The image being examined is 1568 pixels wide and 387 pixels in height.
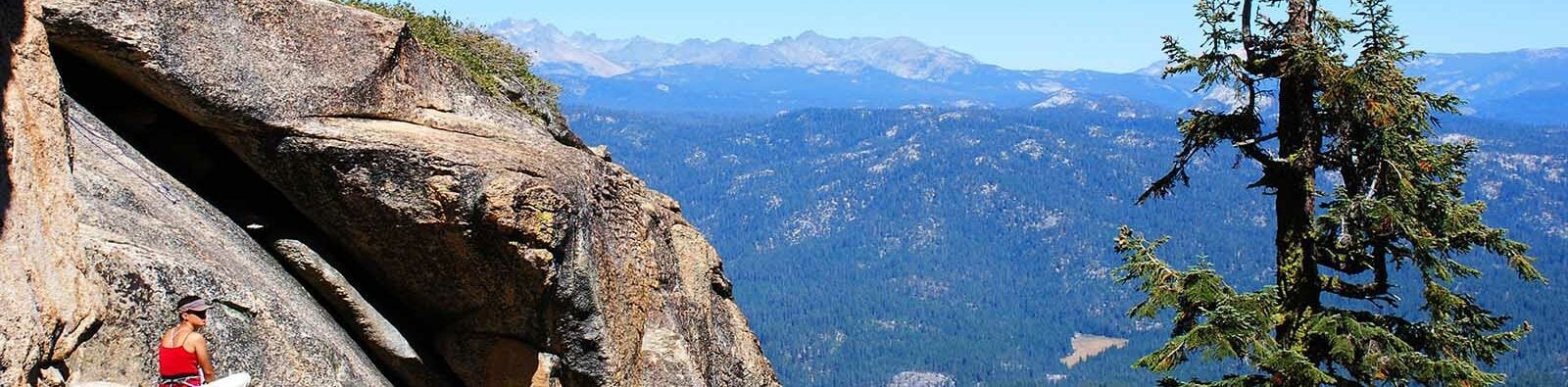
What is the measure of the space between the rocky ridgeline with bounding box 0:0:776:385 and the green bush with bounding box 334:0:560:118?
5228 millimetres

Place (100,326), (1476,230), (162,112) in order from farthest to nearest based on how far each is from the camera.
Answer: (1476,230) < (162,112) < (100,326)

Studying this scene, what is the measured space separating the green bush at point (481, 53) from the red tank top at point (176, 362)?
34.9 feet

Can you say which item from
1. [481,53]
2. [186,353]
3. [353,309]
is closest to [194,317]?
[186,353]

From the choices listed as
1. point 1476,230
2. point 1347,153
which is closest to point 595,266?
point 1347,153

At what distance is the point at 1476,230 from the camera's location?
1841 cm

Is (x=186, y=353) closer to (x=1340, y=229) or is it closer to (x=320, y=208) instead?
(x=320, y=208)

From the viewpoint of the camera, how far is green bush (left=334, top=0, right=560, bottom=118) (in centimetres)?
2145

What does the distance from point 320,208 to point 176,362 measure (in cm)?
384

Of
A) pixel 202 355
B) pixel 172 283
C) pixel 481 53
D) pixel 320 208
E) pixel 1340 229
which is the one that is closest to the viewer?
pixel 202 355

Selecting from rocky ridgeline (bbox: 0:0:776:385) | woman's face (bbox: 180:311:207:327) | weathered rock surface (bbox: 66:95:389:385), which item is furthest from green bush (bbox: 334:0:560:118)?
woman's face (bbox: 180:311:207:327)

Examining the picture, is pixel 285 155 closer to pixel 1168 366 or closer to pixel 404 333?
pixel 404 333

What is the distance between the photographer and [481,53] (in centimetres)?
2458

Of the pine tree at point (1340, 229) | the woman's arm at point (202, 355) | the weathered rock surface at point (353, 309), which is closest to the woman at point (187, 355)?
the woman's arm at point (202, 355)

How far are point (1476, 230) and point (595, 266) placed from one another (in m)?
12.9
